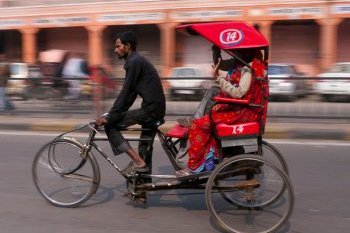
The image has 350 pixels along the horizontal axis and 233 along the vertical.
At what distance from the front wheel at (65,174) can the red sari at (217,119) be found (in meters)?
1.04

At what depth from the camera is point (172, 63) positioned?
2748 centimetres

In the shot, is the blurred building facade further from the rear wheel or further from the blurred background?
the rear wheel

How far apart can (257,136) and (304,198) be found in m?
1.45

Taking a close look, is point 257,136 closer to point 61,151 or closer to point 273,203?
point 273,203

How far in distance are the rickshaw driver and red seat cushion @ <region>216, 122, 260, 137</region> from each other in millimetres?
772

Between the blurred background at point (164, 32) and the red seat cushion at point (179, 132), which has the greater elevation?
the red seat cushion at point (179, 132)

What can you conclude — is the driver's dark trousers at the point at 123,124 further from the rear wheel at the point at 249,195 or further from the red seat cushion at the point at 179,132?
the rear wheel at the point at 249,195

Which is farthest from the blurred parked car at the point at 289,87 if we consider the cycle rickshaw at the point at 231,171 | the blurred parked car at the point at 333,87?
the cycle rickshaw at the point at 231,171

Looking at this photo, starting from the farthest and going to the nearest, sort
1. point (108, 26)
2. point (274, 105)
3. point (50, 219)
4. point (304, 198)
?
point (108, 26)
point (274, 105)
point (304, 198)
point (50, 219)

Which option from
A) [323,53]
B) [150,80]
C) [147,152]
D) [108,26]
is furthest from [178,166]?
[108,26]

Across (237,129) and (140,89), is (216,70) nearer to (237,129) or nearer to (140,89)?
(237,129)

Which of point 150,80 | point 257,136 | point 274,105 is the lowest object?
point 274,105

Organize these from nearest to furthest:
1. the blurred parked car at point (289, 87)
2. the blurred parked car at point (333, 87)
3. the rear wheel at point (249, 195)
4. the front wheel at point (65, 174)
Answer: the rear wheel at point (249, 195), the front wheel at point (65, 174), the blurred parked car at point (333, 87), the blurred parked car at point (289, 87)

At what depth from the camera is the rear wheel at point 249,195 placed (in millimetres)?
4422
